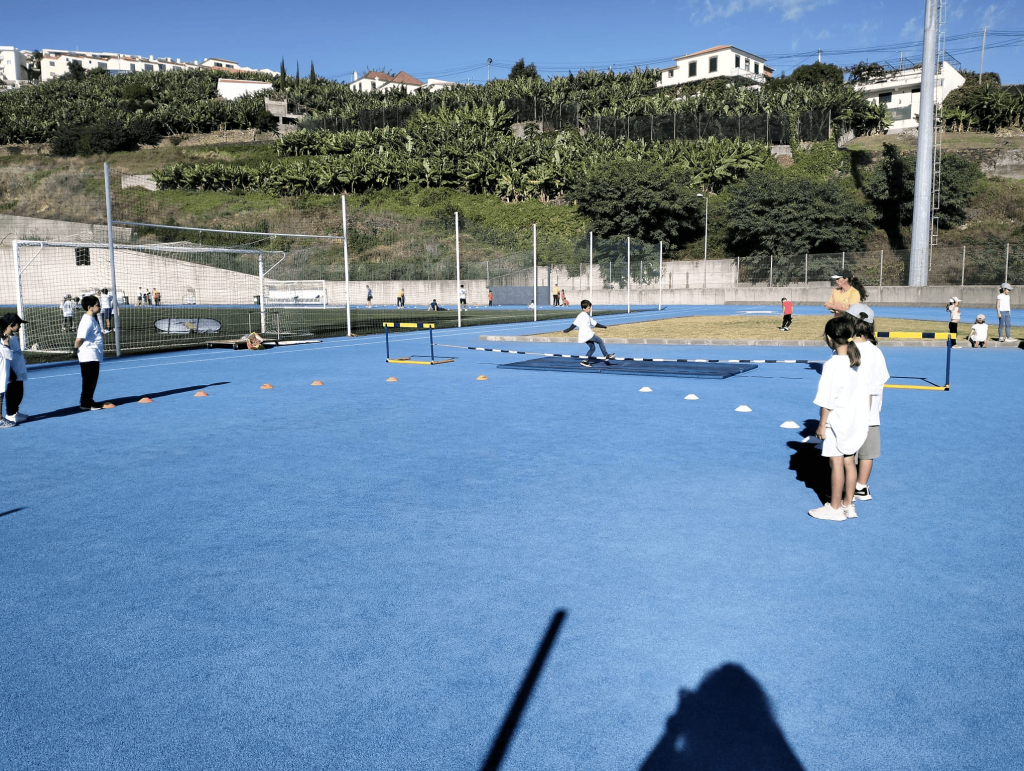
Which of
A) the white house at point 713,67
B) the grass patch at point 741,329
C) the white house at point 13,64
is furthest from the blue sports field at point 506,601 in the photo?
the white house at point 13,64

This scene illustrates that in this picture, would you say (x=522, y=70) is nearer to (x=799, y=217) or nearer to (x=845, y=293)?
(x=799, y=217)

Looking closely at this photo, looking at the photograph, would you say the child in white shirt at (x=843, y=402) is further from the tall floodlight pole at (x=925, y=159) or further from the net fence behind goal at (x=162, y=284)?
the tall floodlight pole at (x=925, y=159)

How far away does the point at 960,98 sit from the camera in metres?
78.9

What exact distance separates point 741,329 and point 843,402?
20184 mm

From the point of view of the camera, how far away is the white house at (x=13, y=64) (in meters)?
165

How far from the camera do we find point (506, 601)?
14.8 feet

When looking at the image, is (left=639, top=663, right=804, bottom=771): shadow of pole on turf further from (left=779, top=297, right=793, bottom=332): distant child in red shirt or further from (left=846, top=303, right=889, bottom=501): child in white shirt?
(left=779, top=297, right=793, bottom=332): distant child in red shirt

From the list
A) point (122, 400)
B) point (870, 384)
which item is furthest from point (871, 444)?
point (122, 400)

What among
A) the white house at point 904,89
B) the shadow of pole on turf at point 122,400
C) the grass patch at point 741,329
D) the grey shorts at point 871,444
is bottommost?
the shadow of pole on turf at point 122,400

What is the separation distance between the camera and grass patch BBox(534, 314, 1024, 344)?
22141 millimetres

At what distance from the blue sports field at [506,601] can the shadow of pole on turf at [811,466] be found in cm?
7

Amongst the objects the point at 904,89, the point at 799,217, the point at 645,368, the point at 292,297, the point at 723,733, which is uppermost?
the point at 904,89

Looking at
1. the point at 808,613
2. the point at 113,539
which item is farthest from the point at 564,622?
the point at 113,539

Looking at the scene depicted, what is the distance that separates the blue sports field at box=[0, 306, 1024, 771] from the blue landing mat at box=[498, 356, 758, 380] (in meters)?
5.62
